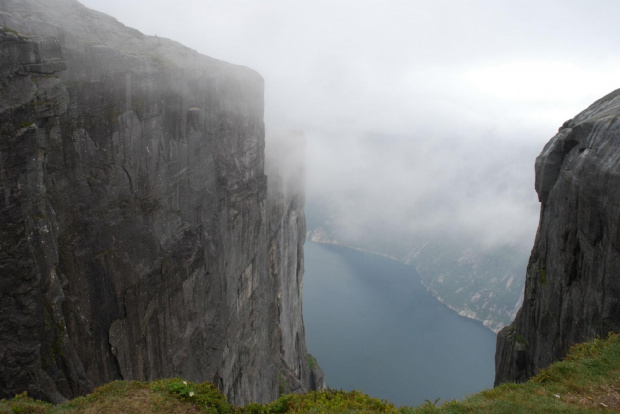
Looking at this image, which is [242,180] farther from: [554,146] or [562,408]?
[562,408]

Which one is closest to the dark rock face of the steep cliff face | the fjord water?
the steep cliff face

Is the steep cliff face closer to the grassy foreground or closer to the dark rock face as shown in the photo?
the grassy foreground

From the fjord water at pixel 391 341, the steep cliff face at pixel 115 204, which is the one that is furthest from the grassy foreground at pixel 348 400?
the fjord water at pixel 391 341

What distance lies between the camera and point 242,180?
31.7 metres

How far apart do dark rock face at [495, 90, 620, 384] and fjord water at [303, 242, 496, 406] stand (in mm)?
52738

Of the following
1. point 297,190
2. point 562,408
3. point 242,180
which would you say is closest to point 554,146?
point 562,408

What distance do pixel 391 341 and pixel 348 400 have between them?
364 ft

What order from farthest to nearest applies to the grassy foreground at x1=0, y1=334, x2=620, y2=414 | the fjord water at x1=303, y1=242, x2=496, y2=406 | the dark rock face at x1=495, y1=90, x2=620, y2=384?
the fjord water at x1=303, y1=242, x2=496, y2=406
the dark rock face at x1=495, y1=90, x2=620, y2=384
the grassy foreground at x1=0, y1=334, x2=620, y2=414

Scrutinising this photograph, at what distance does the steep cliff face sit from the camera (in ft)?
49.6

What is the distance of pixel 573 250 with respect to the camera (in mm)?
21391

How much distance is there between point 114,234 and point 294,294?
144 feet

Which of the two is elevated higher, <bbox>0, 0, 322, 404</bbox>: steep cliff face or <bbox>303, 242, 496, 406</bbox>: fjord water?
<bbox>0, 0, 322, 404</bbox>: steep cliff face

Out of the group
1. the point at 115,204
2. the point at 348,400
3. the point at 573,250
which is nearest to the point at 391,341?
the point at 573,250

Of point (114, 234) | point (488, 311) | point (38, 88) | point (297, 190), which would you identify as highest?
point (38, 88)
